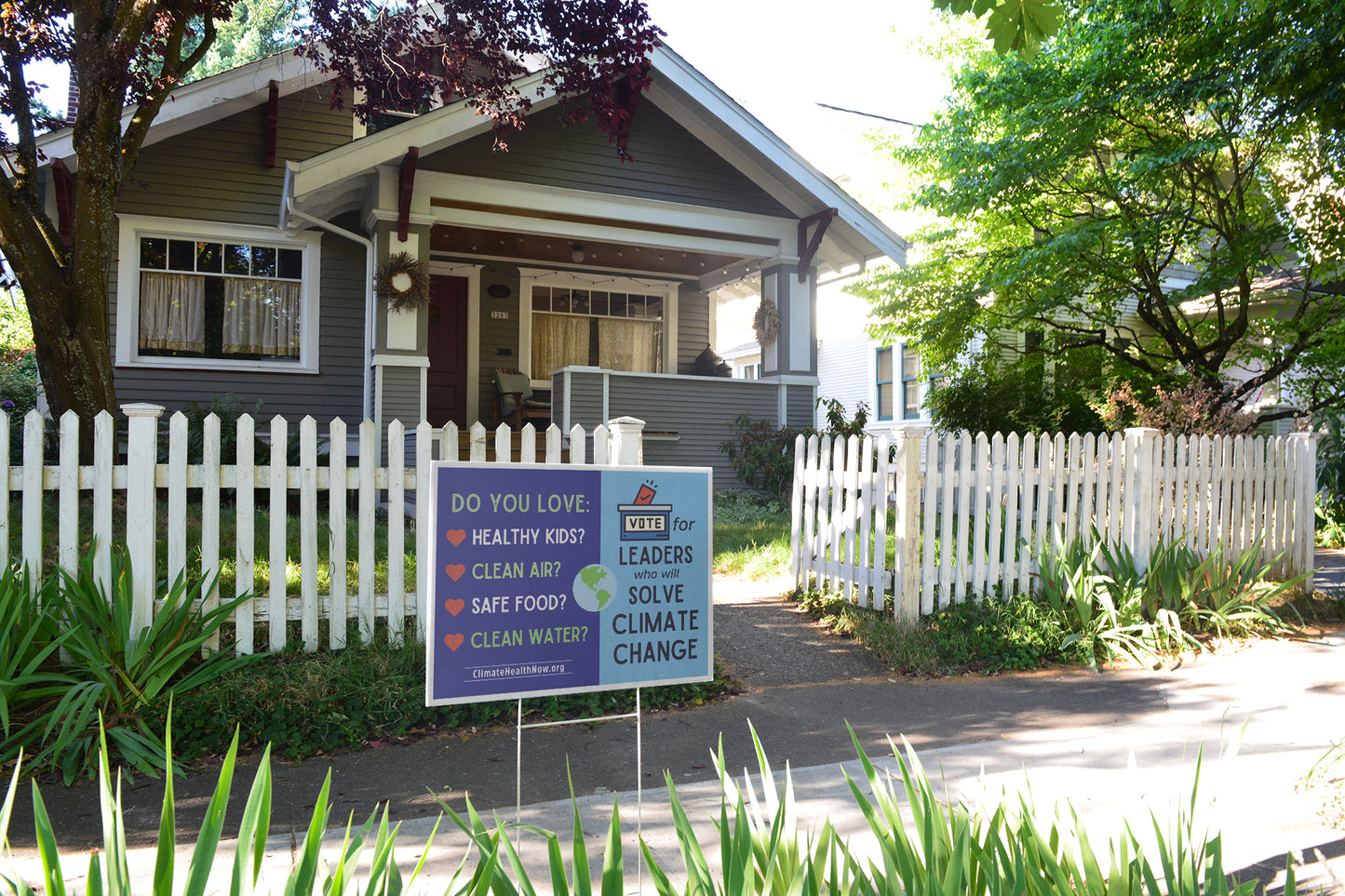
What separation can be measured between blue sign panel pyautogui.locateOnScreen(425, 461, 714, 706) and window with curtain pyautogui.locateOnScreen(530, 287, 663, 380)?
1117 centimetres

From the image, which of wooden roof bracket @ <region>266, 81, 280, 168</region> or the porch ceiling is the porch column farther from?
wooden roof bracket @ <region>266, 81, 280, 168</region>

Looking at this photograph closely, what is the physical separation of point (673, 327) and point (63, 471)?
1133cm

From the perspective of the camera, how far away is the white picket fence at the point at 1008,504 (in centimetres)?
623

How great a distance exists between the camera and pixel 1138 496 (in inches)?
279

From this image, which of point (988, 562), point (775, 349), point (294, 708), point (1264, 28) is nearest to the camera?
point (294, 708)

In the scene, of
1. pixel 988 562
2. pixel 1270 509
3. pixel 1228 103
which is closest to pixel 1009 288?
pixel 1228 103

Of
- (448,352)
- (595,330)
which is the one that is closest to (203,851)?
(448,352)

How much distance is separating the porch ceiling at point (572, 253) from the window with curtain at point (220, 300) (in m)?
2.12

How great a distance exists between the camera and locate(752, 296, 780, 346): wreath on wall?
12.9 m

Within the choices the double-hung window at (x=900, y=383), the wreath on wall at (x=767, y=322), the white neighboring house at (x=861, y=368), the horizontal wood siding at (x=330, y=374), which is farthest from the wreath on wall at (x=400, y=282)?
the double-hung window at (x=900, y=383)

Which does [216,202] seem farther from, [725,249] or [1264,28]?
[1264,28]

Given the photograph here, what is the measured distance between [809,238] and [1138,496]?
6614 mm

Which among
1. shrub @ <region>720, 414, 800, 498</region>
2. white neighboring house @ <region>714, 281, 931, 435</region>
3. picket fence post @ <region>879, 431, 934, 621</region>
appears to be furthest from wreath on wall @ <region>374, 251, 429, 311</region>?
white neighboring house @ <region>714, 281, 931, 435</region>

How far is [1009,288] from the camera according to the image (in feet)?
38.8
